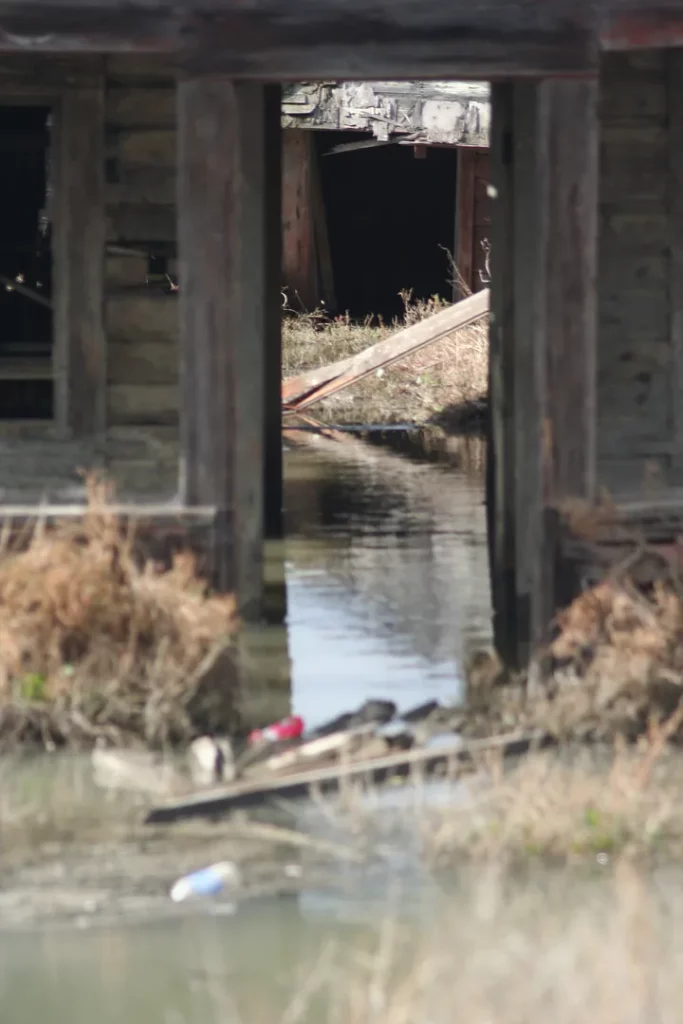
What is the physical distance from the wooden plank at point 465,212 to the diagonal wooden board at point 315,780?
16.0m

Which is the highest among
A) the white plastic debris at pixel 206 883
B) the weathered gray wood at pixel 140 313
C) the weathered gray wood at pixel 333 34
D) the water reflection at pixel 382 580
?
the weathered gray wood at pixel 333 34

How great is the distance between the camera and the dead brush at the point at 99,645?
695 cm

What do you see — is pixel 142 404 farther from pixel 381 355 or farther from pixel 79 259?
pixel 381 355

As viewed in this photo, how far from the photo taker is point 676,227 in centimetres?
985

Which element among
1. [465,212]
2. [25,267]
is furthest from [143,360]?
[465,212]

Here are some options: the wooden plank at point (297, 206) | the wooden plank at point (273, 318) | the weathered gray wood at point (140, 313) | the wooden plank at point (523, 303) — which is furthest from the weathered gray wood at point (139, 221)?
the wooden plank at point (297, 206)

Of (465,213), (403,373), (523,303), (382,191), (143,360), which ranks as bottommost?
(143,360)

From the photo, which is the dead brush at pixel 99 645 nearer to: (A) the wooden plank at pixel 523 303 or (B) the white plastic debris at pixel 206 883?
(B) the white plastic debris at pixel 206 883

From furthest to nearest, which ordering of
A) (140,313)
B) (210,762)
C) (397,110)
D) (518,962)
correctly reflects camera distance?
(397,110), (140,313), (210,762), (518,962)

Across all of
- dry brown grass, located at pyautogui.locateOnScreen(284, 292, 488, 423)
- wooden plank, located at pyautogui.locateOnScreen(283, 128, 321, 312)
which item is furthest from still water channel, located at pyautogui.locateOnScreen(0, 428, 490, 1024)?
wooden plank, located at pyautogui.locateOnScreen(283, 128, 321, 312)

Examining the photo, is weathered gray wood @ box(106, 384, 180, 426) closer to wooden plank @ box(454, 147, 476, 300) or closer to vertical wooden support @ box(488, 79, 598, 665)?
vertical wooden support @ box(488, 79, 598, 665)

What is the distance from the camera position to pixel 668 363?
999 cm

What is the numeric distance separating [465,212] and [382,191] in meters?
2.73

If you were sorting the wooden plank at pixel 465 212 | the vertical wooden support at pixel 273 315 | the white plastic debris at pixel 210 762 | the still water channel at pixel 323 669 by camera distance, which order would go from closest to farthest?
the still water channel at pixel 323 669 → the white plastic debris at pixel 210 762 → the vertical wooden support at pixel 273 315 → the wooden plank at pixel 465 212
